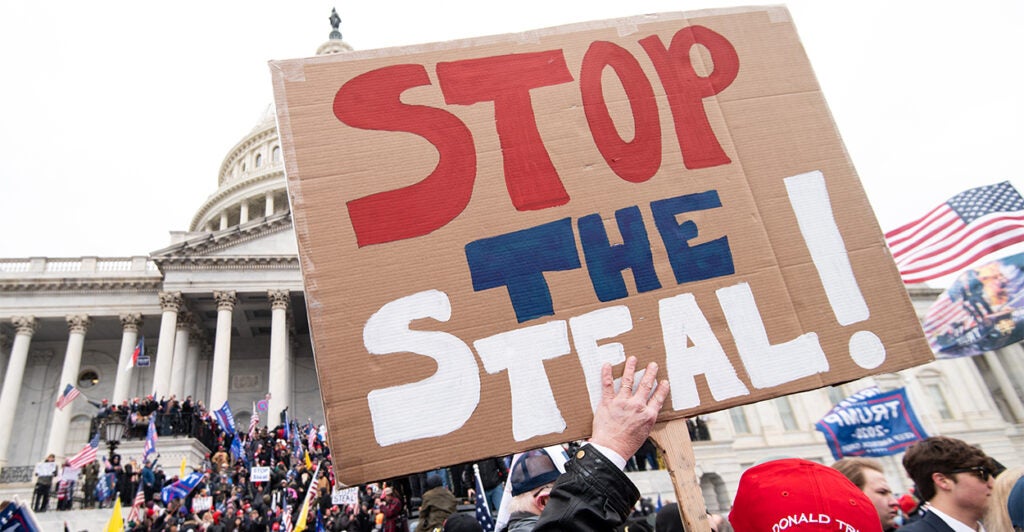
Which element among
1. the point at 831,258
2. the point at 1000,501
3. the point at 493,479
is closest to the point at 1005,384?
the point at 493,479

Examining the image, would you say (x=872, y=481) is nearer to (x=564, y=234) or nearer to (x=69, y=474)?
(x=564, y=234)

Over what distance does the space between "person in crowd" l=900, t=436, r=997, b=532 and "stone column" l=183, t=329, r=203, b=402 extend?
110ft

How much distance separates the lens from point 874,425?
1223cm

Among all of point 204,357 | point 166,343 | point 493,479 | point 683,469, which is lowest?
point 683,469

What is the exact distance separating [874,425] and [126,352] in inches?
1254

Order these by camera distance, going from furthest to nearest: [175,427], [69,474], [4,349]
Result: [4,349] < [175,427] < [69,474]

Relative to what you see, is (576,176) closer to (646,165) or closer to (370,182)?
(646,165)

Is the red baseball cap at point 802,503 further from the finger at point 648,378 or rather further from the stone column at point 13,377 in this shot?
the stone column at point 13,377

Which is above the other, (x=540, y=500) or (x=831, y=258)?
(x=831, y=258)

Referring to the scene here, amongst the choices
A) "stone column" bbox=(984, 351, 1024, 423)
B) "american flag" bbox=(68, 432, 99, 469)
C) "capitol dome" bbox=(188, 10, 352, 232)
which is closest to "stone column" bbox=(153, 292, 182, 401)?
"american flag" bbox=(68, 432, 99, 469)

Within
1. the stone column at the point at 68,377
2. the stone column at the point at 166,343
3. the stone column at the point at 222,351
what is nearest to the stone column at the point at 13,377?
the stone column at the point at 68,377

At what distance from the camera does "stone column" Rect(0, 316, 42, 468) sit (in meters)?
29.3

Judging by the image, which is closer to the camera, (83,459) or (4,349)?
(83,459)

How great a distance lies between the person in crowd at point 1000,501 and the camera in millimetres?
3252
